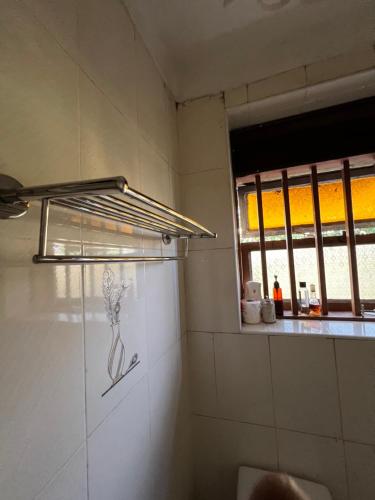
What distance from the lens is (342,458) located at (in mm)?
930

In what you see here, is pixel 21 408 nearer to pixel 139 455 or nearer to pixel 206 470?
pixel 139 455

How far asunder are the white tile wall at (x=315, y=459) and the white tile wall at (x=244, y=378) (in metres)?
0.11

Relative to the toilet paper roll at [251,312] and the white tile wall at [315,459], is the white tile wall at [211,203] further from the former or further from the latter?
the white tile wall at [315,459]

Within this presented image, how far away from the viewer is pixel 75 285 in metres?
0.49

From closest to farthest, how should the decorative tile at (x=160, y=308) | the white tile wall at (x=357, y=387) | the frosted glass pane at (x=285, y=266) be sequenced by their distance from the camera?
1. the decorative tile at (x=160, y=308)
2. the white tile wall at (x=357, y=387)
3. the frosted glass pane at (x=285, y=266)

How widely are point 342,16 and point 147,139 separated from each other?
89cm

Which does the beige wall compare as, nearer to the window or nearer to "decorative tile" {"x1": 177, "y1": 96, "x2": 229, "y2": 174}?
"decorative tile" {"x1": 177, "y1": 96, "x2": 229, "y2": 174}

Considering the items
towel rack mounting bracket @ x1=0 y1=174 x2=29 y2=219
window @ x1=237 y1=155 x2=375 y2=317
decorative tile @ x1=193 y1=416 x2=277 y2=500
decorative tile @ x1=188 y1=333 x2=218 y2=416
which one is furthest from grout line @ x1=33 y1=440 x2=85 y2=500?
window @ x1=237 y1=155 x2=375 y2=317

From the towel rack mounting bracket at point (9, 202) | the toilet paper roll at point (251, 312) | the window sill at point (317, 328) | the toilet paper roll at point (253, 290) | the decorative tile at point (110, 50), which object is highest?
the decorative tile at point (110, 50)

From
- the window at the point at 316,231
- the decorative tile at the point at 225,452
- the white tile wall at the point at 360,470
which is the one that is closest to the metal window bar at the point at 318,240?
the window at the point at 316,231

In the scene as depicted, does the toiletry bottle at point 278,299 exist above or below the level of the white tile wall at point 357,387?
above

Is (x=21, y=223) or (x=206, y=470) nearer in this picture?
(x=21, y=223)

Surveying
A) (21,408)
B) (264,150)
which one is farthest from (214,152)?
(21,408)

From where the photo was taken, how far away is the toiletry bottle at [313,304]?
3.98 feet
